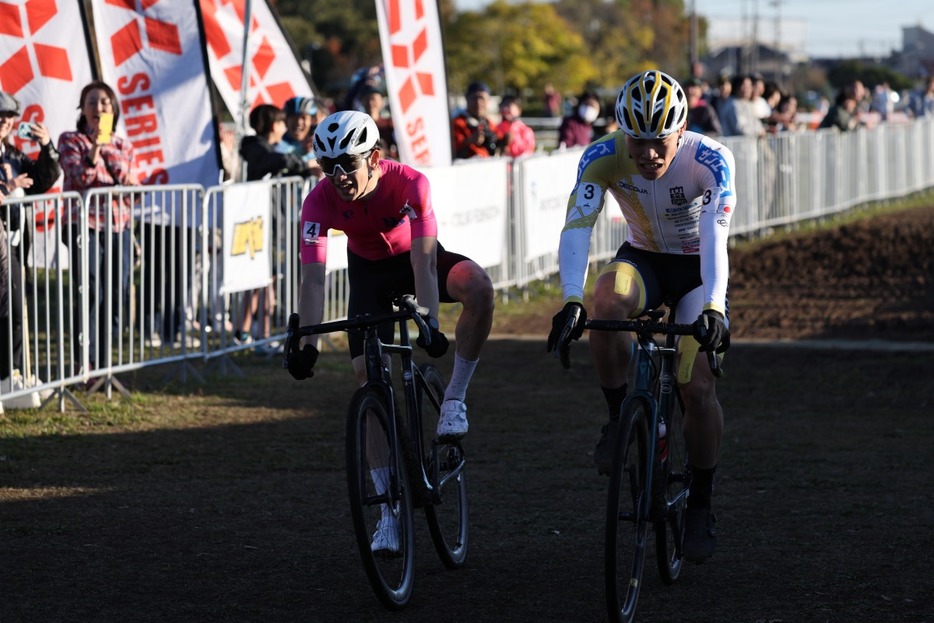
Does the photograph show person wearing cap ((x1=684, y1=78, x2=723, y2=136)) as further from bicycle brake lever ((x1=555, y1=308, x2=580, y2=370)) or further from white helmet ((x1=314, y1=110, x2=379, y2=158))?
bicycle brake lever ((x1=555, y1=308, x2=580, y2=370))

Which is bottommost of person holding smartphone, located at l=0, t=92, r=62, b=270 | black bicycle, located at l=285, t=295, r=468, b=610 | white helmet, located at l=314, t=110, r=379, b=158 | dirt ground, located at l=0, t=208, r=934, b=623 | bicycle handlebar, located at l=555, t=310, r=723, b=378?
dirt ground, located at l=0, t=208, r=934, b=623

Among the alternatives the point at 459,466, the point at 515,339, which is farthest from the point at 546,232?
the point at 459,466

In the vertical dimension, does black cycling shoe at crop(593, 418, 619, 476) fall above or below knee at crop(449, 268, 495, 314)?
below

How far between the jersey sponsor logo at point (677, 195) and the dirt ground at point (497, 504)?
64.9 inches

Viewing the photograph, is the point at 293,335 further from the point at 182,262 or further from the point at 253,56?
the point at 253,56

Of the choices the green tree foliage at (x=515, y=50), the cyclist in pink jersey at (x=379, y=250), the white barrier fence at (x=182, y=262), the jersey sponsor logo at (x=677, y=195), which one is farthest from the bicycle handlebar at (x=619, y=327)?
the green tree foliage at (x=515, y=50)

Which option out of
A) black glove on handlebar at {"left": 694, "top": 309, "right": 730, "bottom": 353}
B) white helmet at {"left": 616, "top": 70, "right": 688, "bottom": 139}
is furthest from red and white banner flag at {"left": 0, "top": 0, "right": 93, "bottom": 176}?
black glove on handlebar at {"left": 694, "top": 309, "right": 730, "bottom": 353}

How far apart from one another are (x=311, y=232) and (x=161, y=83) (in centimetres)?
633

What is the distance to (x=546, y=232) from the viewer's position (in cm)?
1695

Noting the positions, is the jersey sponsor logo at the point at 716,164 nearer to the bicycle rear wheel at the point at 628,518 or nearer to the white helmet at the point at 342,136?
the bicycle rear wheel at the point at 628,518

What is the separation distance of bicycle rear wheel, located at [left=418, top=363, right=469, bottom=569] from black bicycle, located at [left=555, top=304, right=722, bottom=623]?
0.87 metres

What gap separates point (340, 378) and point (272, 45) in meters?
4.08

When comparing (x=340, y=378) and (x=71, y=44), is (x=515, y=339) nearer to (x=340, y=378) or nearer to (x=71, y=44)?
(x=340, y=378)

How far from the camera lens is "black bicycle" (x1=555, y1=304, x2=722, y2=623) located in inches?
215
